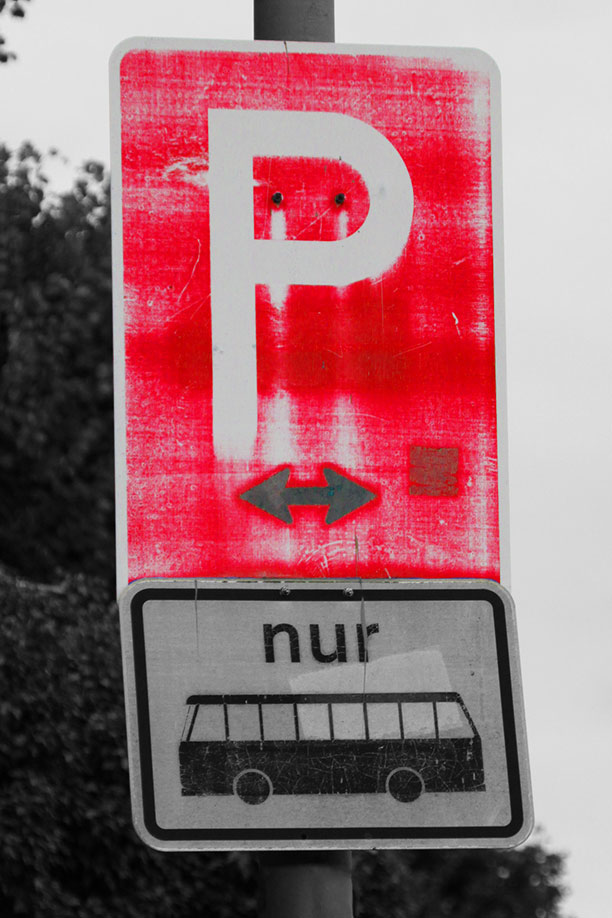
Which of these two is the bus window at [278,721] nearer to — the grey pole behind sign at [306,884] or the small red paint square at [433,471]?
the grey pole behind sign at [306,884]

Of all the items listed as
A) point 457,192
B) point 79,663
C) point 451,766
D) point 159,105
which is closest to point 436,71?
point 457,192

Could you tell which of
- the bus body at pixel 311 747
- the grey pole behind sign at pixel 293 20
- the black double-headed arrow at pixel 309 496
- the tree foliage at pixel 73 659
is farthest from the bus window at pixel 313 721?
the tree foliage at pixel 73 659

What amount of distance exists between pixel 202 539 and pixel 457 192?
62cm

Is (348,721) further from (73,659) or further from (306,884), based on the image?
(73,659)

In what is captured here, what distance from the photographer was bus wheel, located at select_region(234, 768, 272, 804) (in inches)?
77.4

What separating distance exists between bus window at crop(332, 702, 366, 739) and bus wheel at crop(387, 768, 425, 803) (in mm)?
64

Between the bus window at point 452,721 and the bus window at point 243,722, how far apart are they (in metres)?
0.23

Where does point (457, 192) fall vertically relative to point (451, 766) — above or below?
above

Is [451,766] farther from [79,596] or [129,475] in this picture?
[79,596]

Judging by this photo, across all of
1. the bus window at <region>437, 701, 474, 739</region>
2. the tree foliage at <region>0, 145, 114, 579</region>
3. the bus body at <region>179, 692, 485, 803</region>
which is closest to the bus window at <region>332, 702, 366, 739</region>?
the bus body at <region>179, 692, 485, 803</region>

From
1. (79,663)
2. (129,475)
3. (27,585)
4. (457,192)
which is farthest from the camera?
(27,585)

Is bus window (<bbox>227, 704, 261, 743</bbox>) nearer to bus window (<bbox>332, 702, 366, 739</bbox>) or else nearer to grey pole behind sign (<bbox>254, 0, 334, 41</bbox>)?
bus window (<bbox>332, 702, 366, 739</bbox>)

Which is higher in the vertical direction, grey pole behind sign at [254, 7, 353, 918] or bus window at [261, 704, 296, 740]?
bus window at [261, 704, 296, 740]

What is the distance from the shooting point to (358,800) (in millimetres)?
1971
